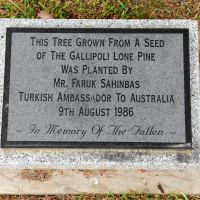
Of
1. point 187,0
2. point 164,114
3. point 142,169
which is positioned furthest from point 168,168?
point 187,0

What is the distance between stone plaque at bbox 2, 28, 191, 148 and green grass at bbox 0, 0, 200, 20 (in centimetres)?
37

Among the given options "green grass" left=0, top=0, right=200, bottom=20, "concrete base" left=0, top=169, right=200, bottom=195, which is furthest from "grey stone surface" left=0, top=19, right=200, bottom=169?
"green grass" left=0, top=0, right=200, bottom=20

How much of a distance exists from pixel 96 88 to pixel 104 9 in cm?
83

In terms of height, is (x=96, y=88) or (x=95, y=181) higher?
(x=96, y=88)

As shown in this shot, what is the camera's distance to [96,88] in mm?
3043

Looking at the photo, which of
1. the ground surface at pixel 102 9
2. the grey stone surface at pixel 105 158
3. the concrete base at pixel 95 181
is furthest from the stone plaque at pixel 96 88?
the ground surface at pixel 102 9

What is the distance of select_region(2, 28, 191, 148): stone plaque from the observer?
2.97 meters

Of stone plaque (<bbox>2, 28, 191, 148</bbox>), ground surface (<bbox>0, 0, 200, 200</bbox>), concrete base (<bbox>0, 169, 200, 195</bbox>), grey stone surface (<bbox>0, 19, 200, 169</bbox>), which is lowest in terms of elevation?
concrete base (<bbox>0, 169, 200, 195</bbox>)

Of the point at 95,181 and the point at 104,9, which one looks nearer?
the point at 95,181

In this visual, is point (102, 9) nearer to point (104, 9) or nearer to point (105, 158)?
point (104, 9)

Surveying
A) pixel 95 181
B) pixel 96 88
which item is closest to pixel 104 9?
pixel 96 88

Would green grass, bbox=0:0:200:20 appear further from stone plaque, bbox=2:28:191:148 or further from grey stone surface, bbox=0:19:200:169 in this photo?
grey stone surface, bbox=0:19:200:169

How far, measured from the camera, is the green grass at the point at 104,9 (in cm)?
345

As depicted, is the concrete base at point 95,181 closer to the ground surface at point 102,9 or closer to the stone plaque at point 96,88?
the stone plaque at point 96,88
